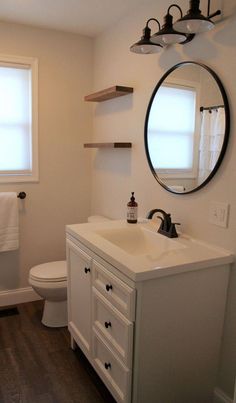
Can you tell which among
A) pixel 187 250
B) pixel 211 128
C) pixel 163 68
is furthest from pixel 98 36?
pixel 187 250

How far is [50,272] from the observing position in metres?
2.58

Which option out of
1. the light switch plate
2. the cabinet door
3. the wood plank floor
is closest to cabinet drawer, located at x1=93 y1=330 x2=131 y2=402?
the cabinet door

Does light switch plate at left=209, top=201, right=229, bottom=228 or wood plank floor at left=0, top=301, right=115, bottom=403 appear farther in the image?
wood plank floor at left=0, top=301, right=115, bottom=403

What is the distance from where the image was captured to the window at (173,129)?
6.37 feet

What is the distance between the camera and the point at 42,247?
311 cm

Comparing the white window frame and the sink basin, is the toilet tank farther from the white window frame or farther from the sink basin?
the white window frame

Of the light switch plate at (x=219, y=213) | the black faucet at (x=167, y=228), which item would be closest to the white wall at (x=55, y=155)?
the black faucet at (x=167, y=228)

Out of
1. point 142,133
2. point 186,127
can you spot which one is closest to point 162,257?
point 186,127

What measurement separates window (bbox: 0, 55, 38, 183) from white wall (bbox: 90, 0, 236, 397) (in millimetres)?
594

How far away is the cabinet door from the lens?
195 cm

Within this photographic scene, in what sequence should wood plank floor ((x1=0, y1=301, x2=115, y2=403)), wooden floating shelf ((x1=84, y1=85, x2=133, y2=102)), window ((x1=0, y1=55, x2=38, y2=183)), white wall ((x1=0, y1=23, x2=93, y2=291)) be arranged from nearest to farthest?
wood plank floor ((x1=0, y1=301, x2=115, y2=403)) → wooden floating shelf ((x1=84, y1=85, x2=133, y2=102)) → window ((x1=0, y1=55, x2=38, y2=183)) → white wall ((x1=0, y1=23, x2=93, y2=291))

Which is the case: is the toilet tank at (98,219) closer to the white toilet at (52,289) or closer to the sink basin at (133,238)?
the white toilet at (52,289)

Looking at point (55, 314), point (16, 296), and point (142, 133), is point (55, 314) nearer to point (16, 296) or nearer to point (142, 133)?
point (16, 296)

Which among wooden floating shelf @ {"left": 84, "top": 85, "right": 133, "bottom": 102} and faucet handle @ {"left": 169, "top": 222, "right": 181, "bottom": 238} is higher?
wooden floating shelf @ {"left": 84, "top": 85, "right": 133, "bottom": 102}
